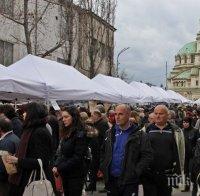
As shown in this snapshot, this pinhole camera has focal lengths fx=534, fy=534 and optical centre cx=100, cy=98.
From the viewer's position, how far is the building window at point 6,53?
28.9 meters

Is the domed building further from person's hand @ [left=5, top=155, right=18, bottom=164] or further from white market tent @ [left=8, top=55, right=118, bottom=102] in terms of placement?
person's hand @ [left=5, top=155, right=18, bottom=164]

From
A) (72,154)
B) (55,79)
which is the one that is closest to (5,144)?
(72,154)

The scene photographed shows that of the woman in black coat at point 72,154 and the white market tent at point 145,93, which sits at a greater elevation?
the white market tent at point 145,93

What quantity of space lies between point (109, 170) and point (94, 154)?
16.8 feet

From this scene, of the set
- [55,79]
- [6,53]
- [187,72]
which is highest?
[187,72]

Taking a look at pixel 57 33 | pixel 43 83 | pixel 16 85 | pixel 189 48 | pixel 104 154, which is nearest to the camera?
pixel 104 154

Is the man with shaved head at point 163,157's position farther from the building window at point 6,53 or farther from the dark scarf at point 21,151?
the building window at point 6,53

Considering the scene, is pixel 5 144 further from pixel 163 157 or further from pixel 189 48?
pixel 189 48

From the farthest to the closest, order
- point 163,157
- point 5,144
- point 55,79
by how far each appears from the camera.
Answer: point 55,79 < point 163,157 < point 5,144

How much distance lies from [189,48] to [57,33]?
151636 millimetres

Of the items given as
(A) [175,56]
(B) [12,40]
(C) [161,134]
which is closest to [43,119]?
(C) [161,134]

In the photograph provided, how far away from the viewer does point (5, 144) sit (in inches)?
259

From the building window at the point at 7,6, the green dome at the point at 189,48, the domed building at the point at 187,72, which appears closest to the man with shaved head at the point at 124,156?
the building window at the point at 7,6

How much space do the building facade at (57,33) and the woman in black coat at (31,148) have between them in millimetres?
19786
